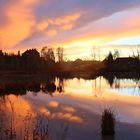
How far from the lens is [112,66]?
124m

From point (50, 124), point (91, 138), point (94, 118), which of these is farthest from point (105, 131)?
point (94, 118)

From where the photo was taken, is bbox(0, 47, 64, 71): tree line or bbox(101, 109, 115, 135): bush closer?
bbox(101, 109, 115, 135): bush

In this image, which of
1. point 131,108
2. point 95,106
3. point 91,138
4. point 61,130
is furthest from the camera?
point 95,106

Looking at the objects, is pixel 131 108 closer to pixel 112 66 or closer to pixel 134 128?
pixel 134 128

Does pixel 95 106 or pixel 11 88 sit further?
pixel 11 88

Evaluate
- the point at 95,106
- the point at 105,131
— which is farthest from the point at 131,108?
the point at 105,131

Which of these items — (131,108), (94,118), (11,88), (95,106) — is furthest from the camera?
(11,88)

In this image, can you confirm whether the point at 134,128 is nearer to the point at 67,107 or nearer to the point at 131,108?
the point at 131,108

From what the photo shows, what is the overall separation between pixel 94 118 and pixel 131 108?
4571 mm

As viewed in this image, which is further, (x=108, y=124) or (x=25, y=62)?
(x=25, y=62)

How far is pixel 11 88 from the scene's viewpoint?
4147 centimetres

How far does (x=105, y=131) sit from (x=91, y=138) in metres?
0.72

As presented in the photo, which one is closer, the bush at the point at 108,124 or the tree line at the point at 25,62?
the bush at the point at 108,124

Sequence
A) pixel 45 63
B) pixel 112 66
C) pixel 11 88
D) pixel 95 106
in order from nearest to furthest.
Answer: pixel 95 106 < pixel 11 88 < pixel 45 63 < pixel 112 66
